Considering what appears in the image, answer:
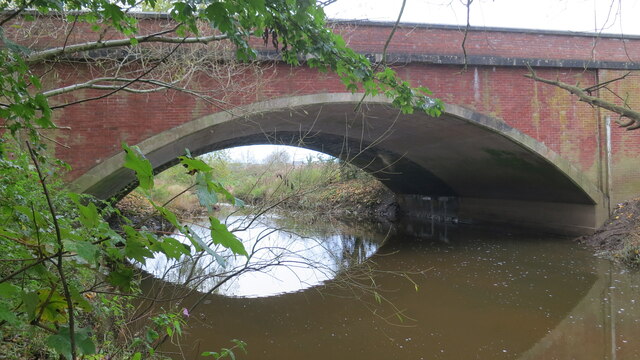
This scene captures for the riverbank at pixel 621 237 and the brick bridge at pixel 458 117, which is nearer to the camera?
the riverbank at pixel 621 237

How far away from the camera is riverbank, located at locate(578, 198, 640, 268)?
22.9 feet

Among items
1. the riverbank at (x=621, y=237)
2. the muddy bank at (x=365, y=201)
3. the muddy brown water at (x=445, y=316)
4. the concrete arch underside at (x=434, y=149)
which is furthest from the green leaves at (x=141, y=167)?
the muddy bank at (x=365, y=201)

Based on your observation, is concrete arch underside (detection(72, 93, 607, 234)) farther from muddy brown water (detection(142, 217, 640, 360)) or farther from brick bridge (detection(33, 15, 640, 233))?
muddy brown water (detection(142, 217, 640, 360))

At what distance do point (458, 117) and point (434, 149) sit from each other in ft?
10.3

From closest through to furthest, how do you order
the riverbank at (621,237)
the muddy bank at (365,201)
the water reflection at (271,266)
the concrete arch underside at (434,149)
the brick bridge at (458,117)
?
1. the water reflection at (271,266)
2. the riverbank at (621,237)
3. the brick bridge at (458,117)
4. the concrete arch underside at (434,149)
5. the muddy bank at (365,201)

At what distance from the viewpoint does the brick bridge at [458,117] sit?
7164mm

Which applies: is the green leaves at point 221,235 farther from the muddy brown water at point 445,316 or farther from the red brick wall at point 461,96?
the red brick wall at point 461,96

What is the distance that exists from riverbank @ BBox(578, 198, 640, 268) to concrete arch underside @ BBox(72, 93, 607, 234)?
0.37m

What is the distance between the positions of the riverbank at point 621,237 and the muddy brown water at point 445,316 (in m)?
0.34

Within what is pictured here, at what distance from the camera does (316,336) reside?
4395mm

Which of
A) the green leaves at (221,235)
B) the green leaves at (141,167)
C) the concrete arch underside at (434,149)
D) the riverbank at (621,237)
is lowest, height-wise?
the green leaves at (221,235)

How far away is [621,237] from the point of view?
8.10m

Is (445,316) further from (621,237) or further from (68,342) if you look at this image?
(621,237)

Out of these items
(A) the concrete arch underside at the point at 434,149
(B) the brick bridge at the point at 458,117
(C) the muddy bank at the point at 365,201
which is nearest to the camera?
(B) the brick bridge at the point at 458,117
